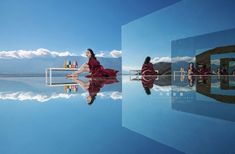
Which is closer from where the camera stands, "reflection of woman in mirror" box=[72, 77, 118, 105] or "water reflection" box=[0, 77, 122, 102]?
"reflection of woman in mirror" box=[72, 77, 118, 105]

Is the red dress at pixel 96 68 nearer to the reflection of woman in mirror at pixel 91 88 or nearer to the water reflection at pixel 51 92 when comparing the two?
the reflection of woman in mirror at pixel 91 88

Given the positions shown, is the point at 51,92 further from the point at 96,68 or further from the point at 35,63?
the point at 35,63

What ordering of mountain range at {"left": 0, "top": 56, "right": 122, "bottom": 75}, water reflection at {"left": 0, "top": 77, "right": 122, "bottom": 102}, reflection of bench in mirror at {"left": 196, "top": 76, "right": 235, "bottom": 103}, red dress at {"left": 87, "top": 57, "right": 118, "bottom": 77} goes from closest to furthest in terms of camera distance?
reflection of bench in mirror at {"left": 196, "top": 76, "right": 235, "bottom": 103} → water reflection at {"left": 0, "top": 77, "right": 122, "bottom": 102} → red dress at {"left": 87, "top": 57, "right": 118, "bottom": 77} → mountain range at {"left": 0, "top": 56, "right": 122, "bottom": 75}

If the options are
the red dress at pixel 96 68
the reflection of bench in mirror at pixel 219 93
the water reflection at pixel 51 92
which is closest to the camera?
the reflection of bench in mirror at pixel 219 93

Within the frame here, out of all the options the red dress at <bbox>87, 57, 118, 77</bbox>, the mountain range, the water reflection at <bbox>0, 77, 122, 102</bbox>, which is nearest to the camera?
the water reflection at <bbox>0, 77, 122, 102</bbox>

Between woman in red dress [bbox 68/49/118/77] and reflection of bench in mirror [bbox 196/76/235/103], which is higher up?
woman in red dress [bbox 68/49/118/77]

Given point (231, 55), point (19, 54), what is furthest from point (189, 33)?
point (19, 54)

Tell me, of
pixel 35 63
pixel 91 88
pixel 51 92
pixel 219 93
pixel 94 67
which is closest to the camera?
pixel 219 93

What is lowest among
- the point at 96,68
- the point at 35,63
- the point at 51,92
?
the point at 51,92

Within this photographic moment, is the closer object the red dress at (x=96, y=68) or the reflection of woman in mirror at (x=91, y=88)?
the reflection of woman in mirror at (x=91, y=88)

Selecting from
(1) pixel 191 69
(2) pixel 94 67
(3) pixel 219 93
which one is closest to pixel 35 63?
(2) pixel 94 67

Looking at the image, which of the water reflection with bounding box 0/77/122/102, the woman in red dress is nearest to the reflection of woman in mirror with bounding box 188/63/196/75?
the woman in red dress

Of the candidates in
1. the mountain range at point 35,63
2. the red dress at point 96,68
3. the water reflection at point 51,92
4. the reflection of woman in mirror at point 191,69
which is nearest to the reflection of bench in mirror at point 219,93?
the water reflection at point 51,92

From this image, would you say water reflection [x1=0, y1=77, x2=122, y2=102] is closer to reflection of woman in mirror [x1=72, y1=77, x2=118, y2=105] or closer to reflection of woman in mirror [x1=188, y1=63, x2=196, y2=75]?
reflection of woman in mirror [x1=72, y1=77, x2=118, y2=105]
